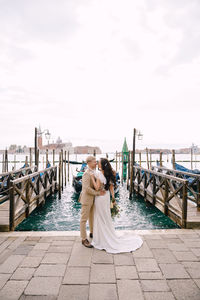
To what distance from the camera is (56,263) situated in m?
2.91

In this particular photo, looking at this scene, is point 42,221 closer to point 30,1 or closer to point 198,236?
point 198,236

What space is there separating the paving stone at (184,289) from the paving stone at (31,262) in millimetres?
1736

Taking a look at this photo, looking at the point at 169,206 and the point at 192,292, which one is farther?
the point at 169,206

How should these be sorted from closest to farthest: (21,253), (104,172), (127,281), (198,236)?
(127,281)
(21,253)
(104,172)
(198,236)

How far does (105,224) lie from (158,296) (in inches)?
55.5

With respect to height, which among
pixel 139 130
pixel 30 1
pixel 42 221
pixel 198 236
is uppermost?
pixel 30 1

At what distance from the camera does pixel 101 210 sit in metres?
3.52

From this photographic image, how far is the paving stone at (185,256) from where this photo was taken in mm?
3023

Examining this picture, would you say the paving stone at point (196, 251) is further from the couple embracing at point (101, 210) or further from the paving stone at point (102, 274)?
the paving stone at point (102, 274)

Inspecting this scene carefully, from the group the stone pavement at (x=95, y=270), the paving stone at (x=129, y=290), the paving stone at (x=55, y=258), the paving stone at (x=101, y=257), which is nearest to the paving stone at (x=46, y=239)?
the stone pavement at (x=95, y=270)

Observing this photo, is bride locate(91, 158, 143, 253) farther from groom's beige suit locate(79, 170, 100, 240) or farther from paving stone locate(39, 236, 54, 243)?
paving stone locate(39, 236, 54, 243)

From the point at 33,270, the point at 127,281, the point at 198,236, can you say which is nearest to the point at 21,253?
the point at 33,270

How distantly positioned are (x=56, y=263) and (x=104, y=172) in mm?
1517

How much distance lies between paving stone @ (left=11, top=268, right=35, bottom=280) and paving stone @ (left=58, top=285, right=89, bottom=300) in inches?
20.0
